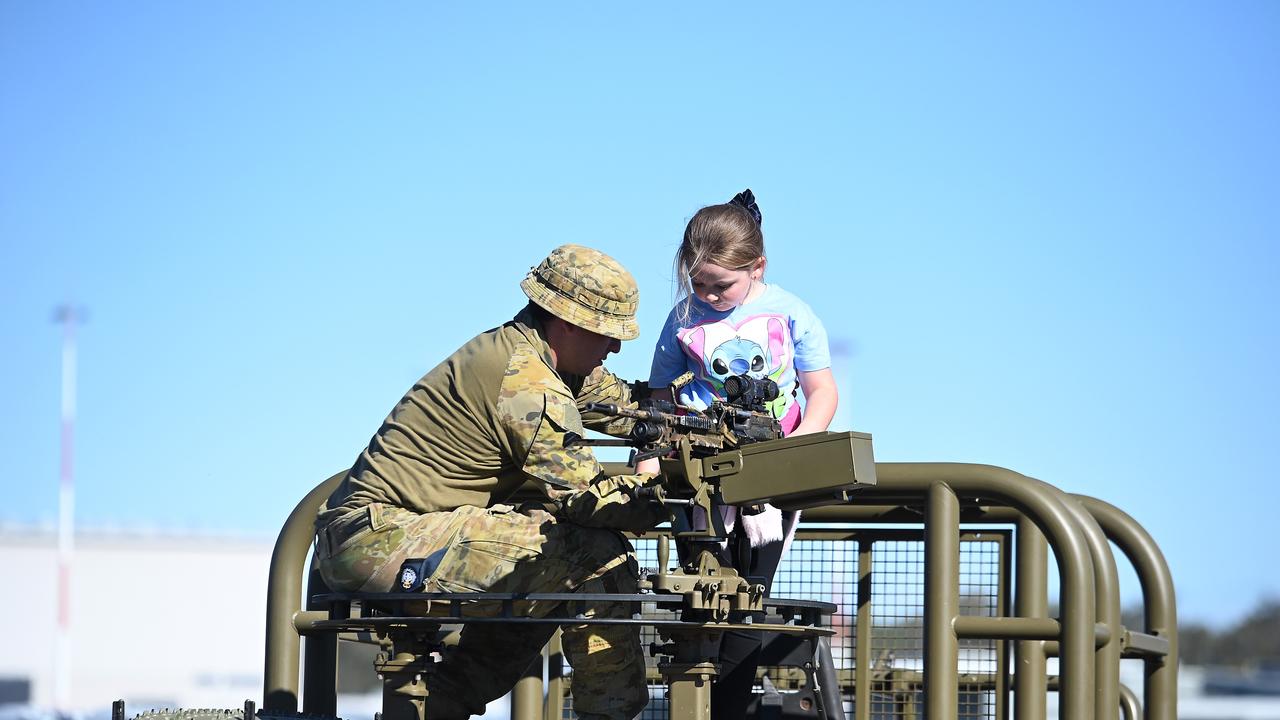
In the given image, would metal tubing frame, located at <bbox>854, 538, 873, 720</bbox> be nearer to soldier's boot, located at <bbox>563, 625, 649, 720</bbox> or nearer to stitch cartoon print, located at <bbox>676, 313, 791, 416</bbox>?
stitch cartoon print, located at <bbox>676, 313, 791, 416</bbox>

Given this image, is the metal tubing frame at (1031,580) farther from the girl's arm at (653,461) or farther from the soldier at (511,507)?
the soldier at (511,507)

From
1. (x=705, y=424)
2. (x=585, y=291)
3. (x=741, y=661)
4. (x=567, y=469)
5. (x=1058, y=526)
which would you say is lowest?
(x=741, y=661)

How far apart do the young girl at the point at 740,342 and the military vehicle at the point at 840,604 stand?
0.15 m

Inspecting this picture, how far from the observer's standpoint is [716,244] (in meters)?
5.40

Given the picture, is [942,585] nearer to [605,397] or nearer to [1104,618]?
[1104,618]

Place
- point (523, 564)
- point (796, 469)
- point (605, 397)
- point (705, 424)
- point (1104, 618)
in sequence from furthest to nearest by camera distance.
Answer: point (605, 397), point (1104, 618), point (523, 564), point (705, 424), point (796, 469)

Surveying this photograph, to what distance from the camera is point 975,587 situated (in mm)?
5875

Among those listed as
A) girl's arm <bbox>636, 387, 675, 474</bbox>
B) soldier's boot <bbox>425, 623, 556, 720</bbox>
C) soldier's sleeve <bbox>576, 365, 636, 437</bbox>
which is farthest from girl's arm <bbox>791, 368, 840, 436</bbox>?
soldier's boot <bbox>425, 623, 556, 720</bbox>

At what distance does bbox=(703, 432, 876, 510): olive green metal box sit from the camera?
159 inches

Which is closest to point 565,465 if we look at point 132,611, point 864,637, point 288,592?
point 288,592

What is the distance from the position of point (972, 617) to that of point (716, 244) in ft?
4.31

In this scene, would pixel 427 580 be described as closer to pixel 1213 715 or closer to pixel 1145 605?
pixel 1145 605

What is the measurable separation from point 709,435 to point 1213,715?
39.7 meters

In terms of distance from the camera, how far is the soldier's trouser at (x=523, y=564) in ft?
14.8
